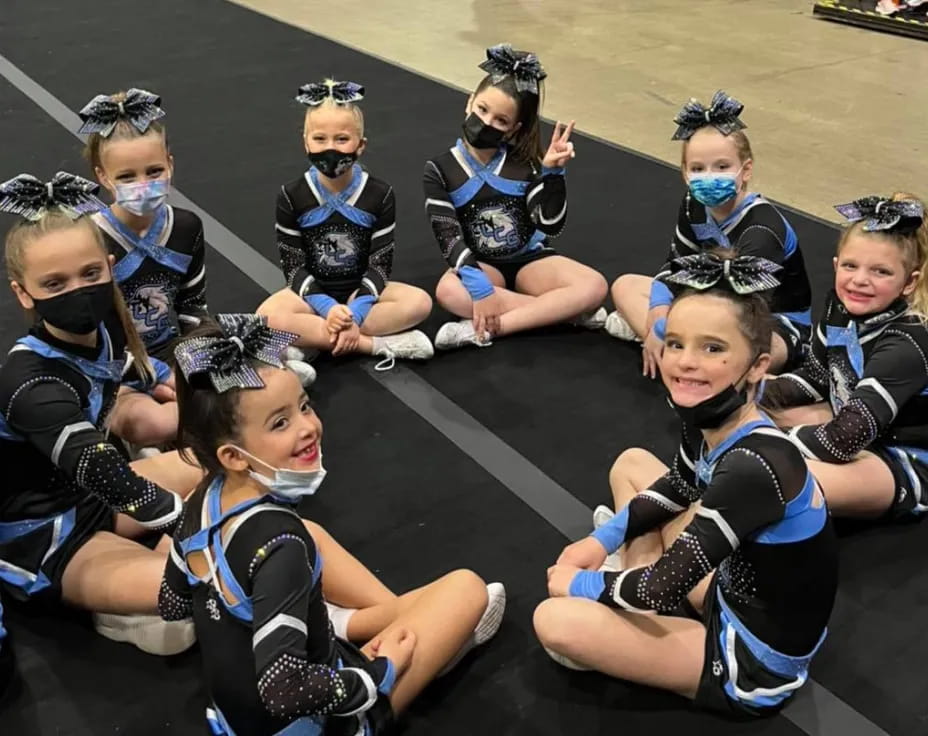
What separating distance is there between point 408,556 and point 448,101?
3611mm

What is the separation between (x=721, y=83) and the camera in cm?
569

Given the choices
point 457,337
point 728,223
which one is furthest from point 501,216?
point 728,223

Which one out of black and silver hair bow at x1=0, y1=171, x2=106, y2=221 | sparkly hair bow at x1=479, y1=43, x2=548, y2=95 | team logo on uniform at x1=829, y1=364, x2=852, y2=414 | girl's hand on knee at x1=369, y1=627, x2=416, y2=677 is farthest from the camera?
sparkly hair bow at x1=479, y1=43, x2=548, y2=95

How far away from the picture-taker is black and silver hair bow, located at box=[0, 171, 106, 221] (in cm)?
205

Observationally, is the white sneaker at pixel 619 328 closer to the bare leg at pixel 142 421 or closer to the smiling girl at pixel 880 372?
the smiling girl at pixel 880 372

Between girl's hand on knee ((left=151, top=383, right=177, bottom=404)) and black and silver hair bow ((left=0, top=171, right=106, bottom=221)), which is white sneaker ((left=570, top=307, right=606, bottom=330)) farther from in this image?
black and silver hair bow ((left=0, top=171, right=106, bottom=221))

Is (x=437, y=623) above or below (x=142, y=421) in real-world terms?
above

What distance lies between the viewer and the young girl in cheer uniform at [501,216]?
117 inches

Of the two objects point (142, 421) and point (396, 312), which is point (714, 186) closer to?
point (396, 312)

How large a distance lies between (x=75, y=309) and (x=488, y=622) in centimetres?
107

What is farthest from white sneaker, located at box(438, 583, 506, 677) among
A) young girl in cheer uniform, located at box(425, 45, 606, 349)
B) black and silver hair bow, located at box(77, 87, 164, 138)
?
black and silver hair bow, located at box(77, 87, 164, 138)

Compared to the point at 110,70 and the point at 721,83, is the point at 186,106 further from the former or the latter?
the point at 721,83

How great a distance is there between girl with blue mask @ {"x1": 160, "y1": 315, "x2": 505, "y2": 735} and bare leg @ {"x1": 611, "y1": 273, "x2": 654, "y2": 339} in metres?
1.60

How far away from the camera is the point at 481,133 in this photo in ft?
9.76
